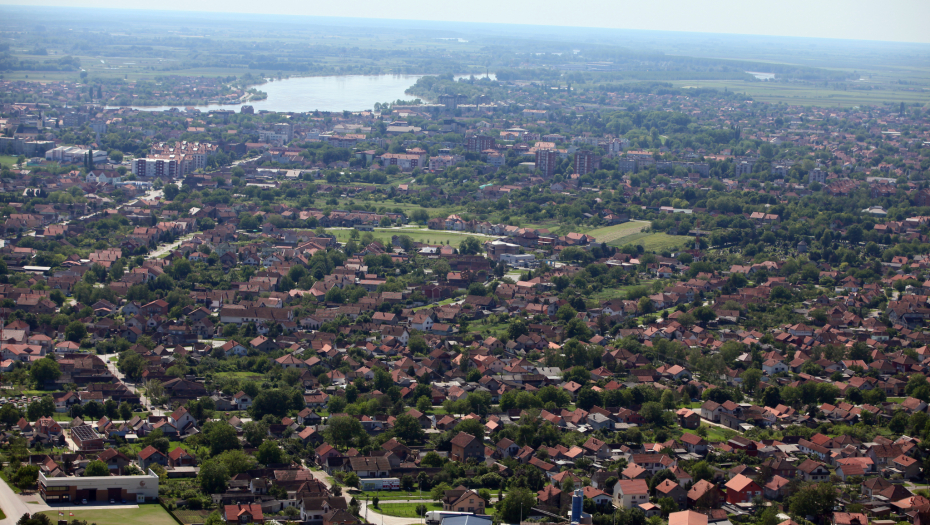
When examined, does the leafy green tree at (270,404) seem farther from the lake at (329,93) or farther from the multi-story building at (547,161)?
the lake at (329,93)

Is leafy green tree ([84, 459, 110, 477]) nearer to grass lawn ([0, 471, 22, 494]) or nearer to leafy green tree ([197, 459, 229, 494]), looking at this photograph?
grass lawn ([0, 471, 22, 494])

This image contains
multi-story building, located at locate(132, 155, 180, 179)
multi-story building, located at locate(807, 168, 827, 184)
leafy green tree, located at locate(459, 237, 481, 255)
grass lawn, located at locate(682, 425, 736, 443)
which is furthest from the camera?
multi-story building, located at locate(807, 168, 827, 184)

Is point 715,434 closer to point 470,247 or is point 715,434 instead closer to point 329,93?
point 470,247

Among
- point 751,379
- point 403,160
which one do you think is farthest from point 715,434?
point 403,160

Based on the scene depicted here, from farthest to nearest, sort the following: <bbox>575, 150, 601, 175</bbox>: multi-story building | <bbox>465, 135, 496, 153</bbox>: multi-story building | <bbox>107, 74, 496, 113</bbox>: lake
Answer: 1. <bbox>107, 74, 496, 113</bbox>: lake
2. <bbox>465, 135, 496, 153</bbox>: multi-story building
3. <bbox>575, 150, 601, 175</bbox>: multi-story building

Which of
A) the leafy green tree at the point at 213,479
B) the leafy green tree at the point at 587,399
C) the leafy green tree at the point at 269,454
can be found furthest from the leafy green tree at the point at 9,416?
the leafy green tree at the point at 587,399

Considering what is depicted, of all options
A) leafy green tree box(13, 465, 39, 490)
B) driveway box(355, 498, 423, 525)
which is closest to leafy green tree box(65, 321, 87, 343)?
leafy green tree box(13, 465, 39, 490)
